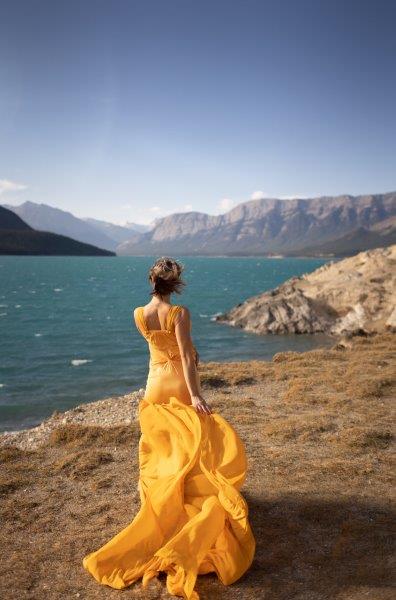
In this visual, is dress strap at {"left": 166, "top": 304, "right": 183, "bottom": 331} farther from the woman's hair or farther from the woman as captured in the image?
the woman's hair

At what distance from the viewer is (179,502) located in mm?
5887

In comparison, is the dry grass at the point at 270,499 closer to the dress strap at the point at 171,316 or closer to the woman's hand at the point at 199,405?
the woman's hand at the point at 199,405

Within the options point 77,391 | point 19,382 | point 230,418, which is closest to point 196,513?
point 230,418

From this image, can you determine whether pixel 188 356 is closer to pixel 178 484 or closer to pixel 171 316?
pixel 171 316

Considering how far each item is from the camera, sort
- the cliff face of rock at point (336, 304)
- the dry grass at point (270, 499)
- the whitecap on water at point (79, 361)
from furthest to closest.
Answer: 1. the cliff face of rock at point (336, 304)
2. the whitecap on water at point (79, 361)
3. the dry grass at point (270, 499)

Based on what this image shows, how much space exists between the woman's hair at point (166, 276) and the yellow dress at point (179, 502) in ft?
0.88

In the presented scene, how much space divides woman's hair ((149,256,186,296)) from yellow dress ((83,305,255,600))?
0.27m

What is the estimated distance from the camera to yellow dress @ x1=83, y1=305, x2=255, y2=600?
5562 millimetres

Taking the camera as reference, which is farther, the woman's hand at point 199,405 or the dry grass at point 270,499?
the woman's hand at point 199,405

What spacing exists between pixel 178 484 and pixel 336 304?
137 feet

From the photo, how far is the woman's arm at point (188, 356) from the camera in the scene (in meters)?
6.05

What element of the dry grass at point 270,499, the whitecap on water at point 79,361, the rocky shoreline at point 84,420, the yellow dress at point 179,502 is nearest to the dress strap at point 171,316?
the yellow dress at point 179,502

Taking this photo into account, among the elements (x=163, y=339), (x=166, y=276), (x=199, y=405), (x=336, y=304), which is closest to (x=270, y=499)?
(x=199, y=405)

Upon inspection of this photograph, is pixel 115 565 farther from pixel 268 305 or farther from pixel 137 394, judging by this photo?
pixel 268 305
